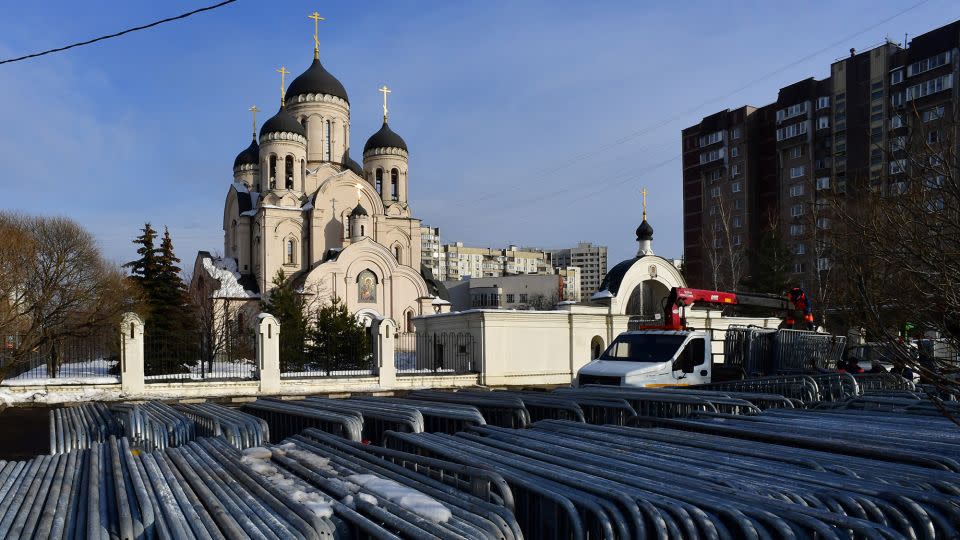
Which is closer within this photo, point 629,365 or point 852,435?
point 852,435

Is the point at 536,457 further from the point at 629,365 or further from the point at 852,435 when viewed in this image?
the point at 629,365

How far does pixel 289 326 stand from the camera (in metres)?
26.8

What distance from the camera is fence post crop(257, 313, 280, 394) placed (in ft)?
58.8

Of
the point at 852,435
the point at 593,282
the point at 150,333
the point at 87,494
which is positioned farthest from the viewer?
the point at 593,282

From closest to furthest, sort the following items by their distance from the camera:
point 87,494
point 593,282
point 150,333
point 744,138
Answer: point 87,494, point 150,333, point 744,138, point 593,282

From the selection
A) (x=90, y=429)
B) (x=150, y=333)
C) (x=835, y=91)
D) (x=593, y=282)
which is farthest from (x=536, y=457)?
(x=593, y=282)

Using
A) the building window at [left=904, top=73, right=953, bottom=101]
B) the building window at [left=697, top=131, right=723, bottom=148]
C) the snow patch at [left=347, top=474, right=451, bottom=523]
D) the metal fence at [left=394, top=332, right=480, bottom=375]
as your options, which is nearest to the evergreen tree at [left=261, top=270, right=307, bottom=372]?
the metal fence at [left=394, top=332, right=480, bottom=375]

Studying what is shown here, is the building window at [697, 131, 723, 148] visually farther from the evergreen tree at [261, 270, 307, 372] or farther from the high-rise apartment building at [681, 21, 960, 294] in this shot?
the evergreen tree at [261, 270, 307, 372]

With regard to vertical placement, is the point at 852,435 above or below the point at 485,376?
above

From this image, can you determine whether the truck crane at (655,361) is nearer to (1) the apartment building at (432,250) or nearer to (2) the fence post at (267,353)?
(2) the fence post at (267,353)

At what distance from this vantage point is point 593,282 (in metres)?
157

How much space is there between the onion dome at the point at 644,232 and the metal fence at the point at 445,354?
1199cm

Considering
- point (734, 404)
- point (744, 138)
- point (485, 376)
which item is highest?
point (744, 138)

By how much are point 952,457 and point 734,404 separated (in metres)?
2.96
